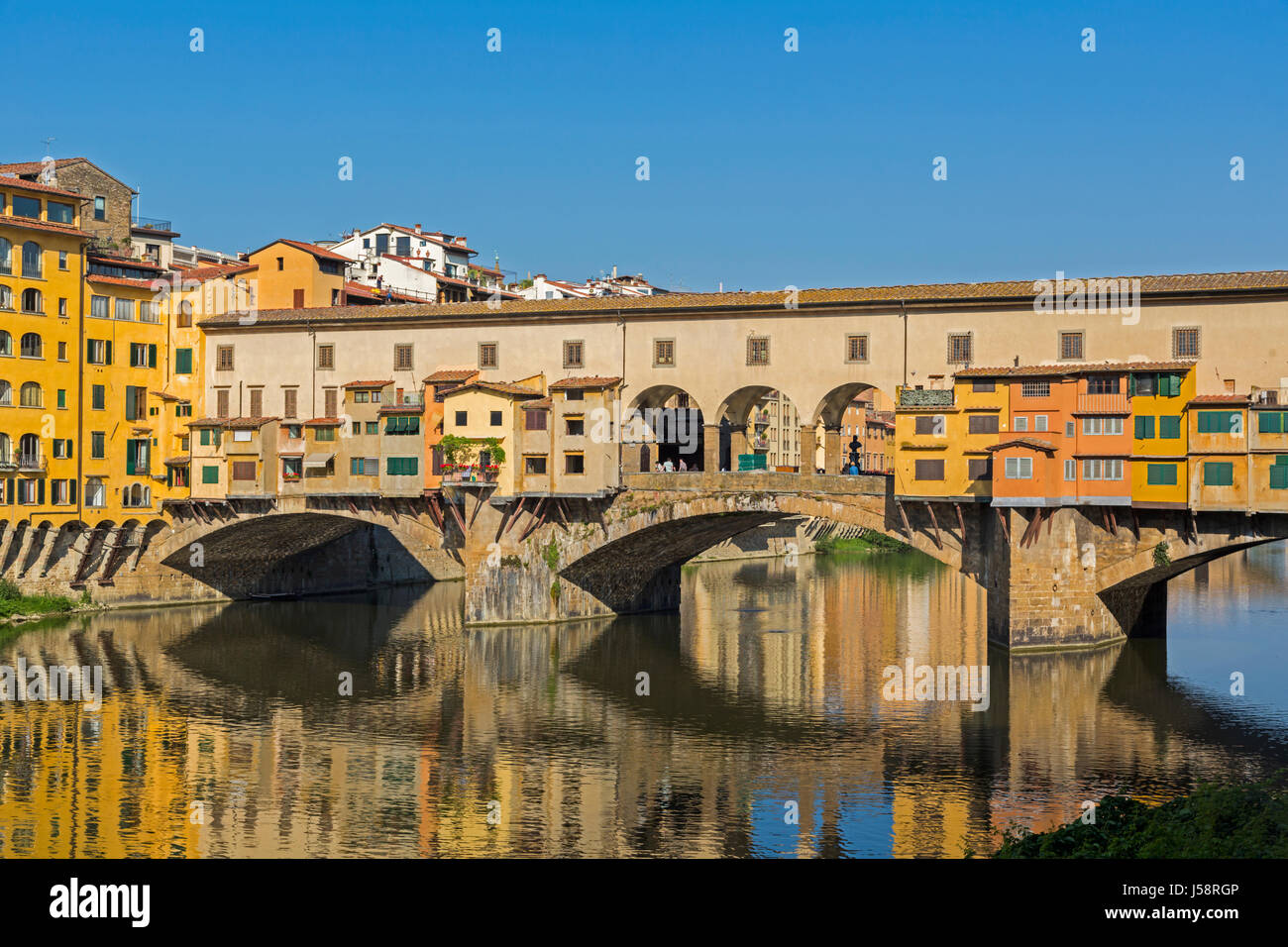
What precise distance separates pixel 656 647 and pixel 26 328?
1204 inches

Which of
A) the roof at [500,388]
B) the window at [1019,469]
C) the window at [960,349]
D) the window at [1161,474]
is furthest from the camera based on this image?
the roof at [500,388]

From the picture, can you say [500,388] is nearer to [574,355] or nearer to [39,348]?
Answer: [574,355]

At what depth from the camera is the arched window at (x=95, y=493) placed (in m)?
62.7

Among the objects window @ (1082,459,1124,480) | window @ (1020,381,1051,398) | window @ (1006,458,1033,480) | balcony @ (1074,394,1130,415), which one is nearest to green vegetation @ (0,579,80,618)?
window @ (1006,458,1033,480)

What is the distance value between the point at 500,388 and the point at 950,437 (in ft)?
62.2

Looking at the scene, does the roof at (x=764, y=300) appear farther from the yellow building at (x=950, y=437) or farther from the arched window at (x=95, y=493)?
the arched window at (x=95, y=493)

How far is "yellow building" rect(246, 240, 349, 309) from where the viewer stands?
7062 cm

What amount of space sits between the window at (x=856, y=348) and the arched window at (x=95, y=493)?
34.3 m

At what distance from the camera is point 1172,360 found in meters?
48.4

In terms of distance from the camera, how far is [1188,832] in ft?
72.2

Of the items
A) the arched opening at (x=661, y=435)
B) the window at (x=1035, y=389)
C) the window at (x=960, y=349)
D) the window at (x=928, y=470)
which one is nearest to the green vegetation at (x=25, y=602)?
the arched opening at (x=661, y=435)

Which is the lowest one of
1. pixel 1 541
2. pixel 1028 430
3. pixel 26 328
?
pixel 1 541
